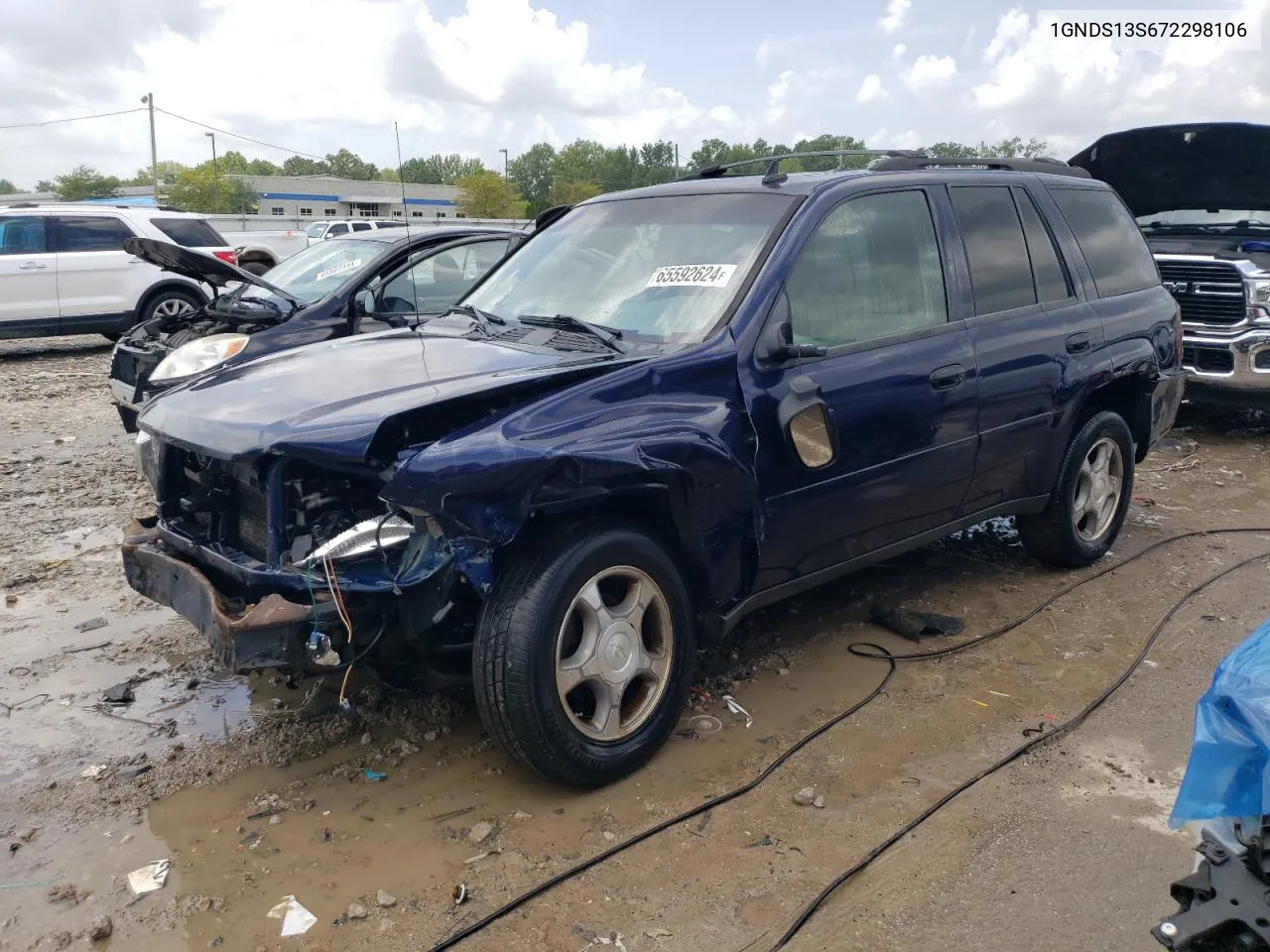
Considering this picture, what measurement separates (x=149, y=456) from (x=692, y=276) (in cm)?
219

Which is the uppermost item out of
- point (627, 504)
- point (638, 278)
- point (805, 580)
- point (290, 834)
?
point (638, 278)

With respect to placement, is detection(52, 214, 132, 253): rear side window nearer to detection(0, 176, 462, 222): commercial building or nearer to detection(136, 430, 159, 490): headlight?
detection(136, 430, 159, 490): headlight

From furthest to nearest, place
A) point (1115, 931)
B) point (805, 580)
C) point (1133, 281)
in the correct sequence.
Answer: point (1133, 281), point (805, 580), point (1115, 931)

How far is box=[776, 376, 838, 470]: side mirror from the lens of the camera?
11.9 feet

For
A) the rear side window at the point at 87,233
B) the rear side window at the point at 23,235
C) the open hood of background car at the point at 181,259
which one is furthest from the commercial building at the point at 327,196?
the open hood of background car at the point at 181,259

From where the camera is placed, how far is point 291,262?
830 centimetres

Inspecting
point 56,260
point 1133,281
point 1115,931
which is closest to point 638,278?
point 1115,931

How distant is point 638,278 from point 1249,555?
3949 mm

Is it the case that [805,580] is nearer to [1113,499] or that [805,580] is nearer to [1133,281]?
[1113,499]

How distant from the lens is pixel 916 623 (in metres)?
4.61

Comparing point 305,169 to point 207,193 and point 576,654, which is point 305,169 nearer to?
point 207,193

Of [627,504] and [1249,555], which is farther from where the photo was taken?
[1249,555]

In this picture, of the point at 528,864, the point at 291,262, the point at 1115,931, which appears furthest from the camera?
the point at 291,262

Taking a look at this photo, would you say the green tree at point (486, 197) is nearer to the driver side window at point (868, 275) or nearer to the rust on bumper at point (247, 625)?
the driver side window at point (868, 275)
